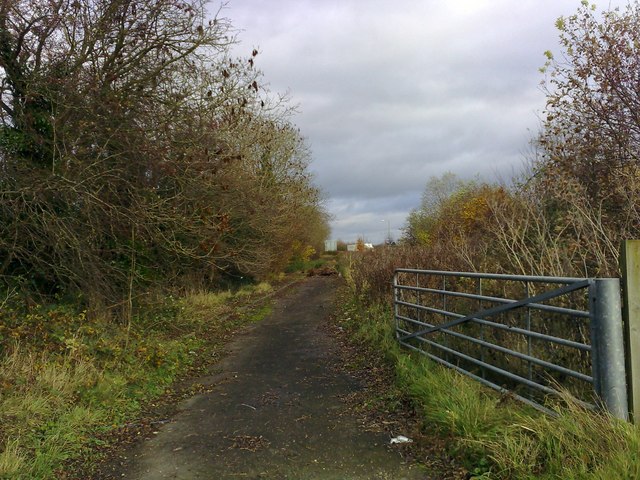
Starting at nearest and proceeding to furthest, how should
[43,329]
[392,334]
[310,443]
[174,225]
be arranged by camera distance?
[310,443] → [43,329] → [392,334] → [174,225]

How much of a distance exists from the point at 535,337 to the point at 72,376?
16.8 ft

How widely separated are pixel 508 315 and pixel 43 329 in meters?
6.22

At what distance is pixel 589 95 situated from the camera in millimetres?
10172

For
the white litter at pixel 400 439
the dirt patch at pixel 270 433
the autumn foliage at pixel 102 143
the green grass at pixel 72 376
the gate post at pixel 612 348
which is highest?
the autumn foliage at pixel 102 143

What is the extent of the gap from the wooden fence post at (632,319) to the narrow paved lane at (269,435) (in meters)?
1.71

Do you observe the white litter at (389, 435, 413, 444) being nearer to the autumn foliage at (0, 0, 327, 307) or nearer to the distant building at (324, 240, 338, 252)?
the autumn foliage at (0, 0, 327, 307)

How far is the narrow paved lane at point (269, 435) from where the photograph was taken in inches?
165

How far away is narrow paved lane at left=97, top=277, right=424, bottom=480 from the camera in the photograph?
13.7 ft

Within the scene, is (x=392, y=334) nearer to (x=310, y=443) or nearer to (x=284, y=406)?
(x=284, y=406)

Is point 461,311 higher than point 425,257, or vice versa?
point 425,257


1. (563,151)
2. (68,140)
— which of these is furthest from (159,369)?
(563,151)

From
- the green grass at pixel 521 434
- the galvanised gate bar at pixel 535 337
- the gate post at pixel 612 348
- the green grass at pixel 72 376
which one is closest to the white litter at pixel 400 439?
the green grass at pixel 521 434

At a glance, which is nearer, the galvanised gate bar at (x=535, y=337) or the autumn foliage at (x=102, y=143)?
the galvanised gate bar at (x=535, y=337)

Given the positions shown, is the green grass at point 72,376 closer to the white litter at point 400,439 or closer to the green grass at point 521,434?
the white litter at point 400,439
